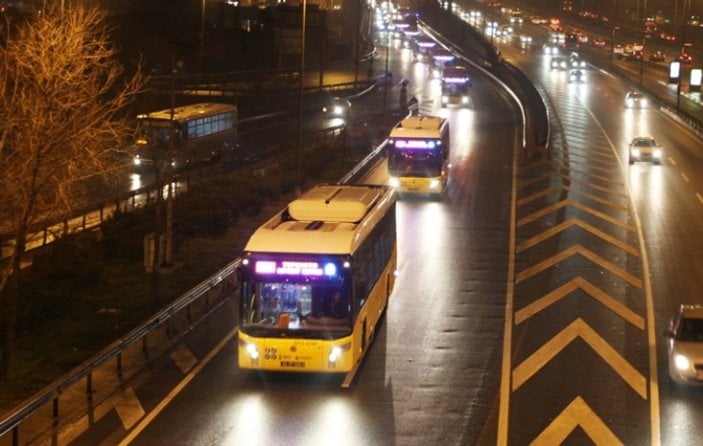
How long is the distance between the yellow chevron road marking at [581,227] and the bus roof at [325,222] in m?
8.68

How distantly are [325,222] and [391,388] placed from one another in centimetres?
341

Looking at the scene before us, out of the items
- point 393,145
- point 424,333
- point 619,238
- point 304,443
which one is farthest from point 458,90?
point 304,443

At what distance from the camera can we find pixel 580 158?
5209 centimetres

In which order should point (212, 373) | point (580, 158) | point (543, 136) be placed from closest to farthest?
point (212, 373), point (580, 158), point (543, 136)

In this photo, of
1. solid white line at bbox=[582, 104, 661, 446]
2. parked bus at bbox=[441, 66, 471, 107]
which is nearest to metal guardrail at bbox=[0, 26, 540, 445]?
solid white line at bbox=[582, 104, 661, 446]

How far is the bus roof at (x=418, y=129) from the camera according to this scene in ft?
136

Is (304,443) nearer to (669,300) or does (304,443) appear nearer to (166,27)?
(669,300)

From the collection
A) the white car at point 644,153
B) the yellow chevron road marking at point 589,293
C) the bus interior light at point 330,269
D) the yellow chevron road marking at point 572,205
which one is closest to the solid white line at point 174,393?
the bus interior light at point 330,269

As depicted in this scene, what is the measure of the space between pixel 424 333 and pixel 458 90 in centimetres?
5859

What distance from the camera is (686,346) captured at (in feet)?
59.2

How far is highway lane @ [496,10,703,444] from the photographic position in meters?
17.1

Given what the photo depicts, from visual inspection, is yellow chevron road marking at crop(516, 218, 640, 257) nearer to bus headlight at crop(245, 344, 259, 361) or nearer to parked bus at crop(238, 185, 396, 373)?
parked bus at crop(238, 185, 396, 373)

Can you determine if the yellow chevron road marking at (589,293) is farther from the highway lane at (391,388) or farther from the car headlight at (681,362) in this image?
the car headlight at (681,362)

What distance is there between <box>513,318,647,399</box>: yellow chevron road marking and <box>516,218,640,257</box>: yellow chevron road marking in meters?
8.76
